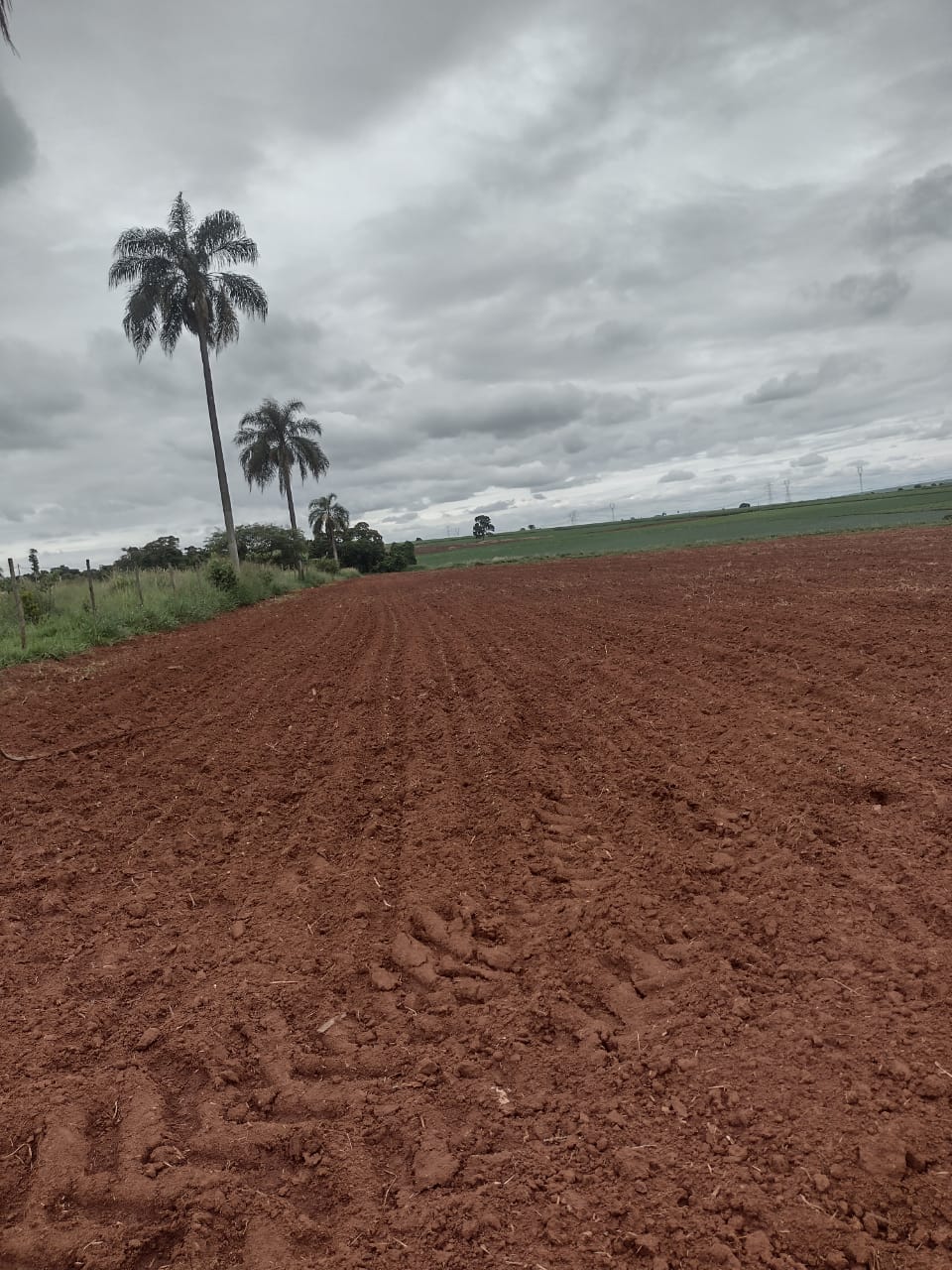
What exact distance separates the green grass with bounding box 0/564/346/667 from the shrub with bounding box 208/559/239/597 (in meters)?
0.20

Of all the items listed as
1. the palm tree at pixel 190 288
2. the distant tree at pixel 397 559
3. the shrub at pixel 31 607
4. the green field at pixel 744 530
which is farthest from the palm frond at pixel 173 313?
the distant tree at pixel 397 559

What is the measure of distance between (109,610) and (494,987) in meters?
14.5

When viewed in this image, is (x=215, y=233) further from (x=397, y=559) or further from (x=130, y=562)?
(x=397, y=559)

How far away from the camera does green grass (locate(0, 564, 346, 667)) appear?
12.0 meters

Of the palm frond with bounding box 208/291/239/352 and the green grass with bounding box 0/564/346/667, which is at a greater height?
the palm frond with bounding box 208/291/239/352

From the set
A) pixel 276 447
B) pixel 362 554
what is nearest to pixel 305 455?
pixel 276 447

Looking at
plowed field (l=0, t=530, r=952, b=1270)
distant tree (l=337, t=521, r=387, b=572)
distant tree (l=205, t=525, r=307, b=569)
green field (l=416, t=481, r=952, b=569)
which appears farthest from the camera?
distant tree (l=337, t=521, r=387, b=572)

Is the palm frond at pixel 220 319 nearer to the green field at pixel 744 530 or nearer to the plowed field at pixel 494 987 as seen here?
the plowed field at pixel 494 987

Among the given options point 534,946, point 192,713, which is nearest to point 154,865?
point 534,946

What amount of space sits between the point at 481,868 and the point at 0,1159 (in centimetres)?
229

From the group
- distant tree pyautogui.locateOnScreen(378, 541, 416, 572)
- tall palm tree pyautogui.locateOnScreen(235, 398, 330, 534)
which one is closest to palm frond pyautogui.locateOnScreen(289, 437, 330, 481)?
tall palm tree pyautogui.locateOnScreen(235, 398, 330, 534)

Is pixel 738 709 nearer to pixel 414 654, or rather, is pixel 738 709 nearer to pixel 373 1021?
pixel 373 1021

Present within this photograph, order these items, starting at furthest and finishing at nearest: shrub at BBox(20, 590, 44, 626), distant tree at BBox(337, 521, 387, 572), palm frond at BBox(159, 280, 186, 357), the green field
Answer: distant tree at BBox(337, 521, 387, 572)
the green field
palm frond at BBox(159, 280, 186, 357)
shrub at BBox(20, 590, 44, 626)

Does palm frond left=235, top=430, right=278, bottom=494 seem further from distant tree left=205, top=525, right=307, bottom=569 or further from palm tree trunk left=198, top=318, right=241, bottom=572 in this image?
palm tree trunk left=198, top=318, right=241, bottom=572
